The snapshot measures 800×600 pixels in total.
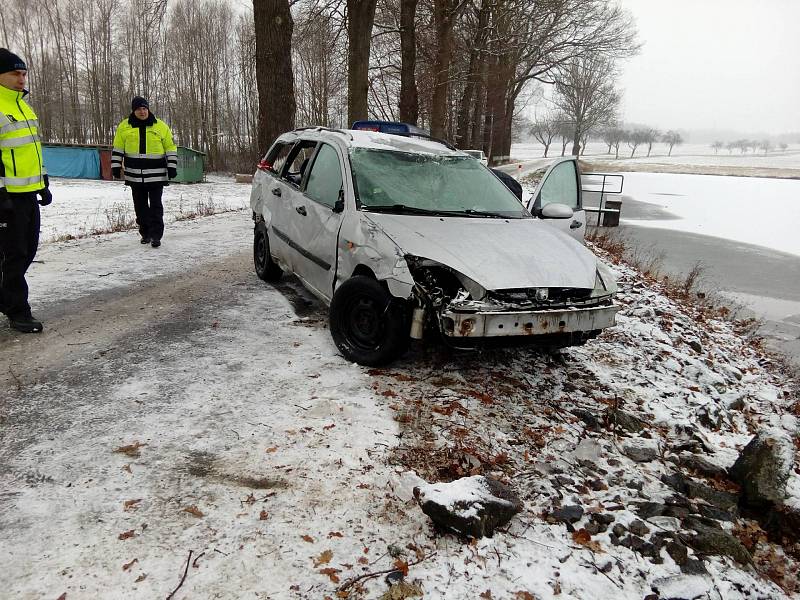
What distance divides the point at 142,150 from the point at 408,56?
1158 centimetres

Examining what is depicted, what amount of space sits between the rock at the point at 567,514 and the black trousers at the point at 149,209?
6.91 meters

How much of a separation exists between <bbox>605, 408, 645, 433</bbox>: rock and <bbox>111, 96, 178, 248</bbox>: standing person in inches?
249

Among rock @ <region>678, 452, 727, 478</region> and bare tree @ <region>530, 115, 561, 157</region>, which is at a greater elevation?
bare tree @ <region>530, 115, 561, 157</region>

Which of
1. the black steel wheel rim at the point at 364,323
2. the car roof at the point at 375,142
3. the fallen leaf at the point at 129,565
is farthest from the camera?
the car roof at the point at 375,142

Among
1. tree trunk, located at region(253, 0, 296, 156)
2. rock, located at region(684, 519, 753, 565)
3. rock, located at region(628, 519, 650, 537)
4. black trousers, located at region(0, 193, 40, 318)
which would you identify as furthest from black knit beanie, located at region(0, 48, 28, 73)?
tree trunk, located at region(253, 0, 296, 156)

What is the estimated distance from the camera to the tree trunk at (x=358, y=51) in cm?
1388

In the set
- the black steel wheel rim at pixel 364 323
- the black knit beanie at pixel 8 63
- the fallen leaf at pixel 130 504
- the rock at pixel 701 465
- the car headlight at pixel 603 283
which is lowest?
the rock at pixel 701 465

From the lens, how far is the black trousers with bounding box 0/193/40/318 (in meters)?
4.38

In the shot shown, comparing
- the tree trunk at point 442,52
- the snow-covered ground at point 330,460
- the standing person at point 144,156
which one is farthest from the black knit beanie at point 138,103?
the tree trunk at point 442,52

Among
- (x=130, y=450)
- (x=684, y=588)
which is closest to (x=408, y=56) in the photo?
(x=130, y=450)

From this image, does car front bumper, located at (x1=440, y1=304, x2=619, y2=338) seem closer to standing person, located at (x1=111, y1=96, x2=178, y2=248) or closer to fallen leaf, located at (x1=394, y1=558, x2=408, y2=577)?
fallen leaf, located at (x1=394, y1=558, x2=408, y2=577)

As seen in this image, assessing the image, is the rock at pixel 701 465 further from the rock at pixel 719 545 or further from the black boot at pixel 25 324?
the black boot at pixel 25 324

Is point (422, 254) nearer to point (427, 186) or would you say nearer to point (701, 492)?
point (427, 186)

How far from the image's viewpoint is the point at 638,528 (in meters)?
2.81
